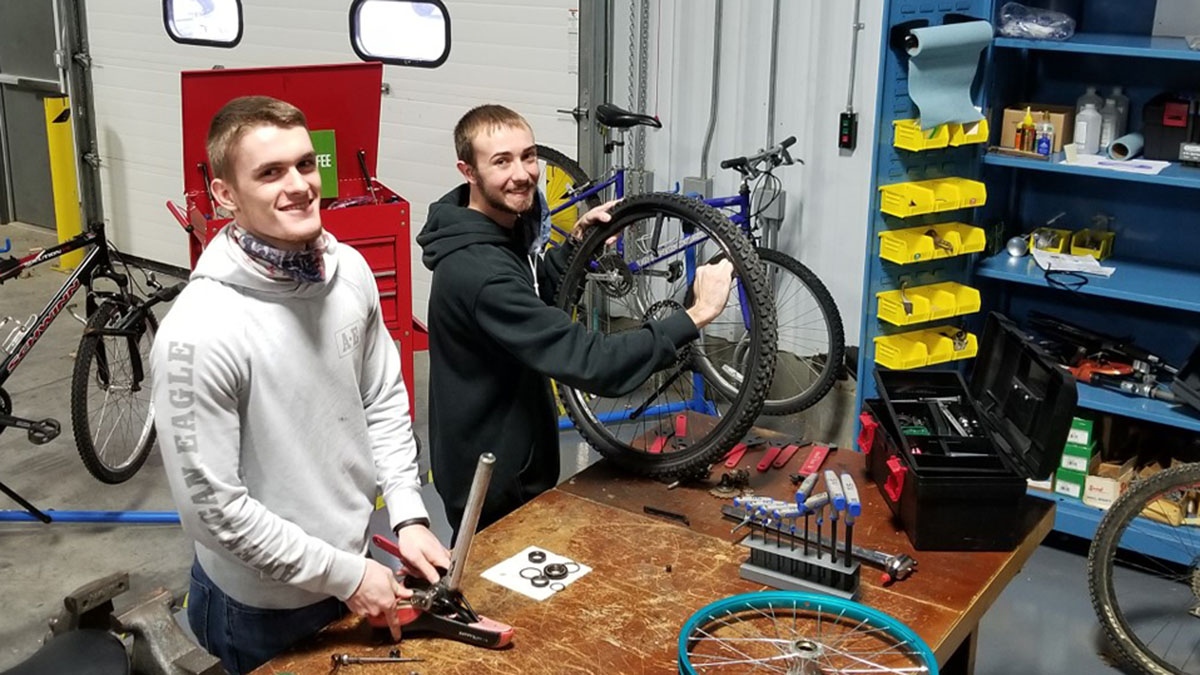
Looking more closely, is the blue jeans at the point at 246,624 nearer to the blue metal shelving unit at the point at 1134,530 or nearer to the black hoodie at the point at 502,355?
the black hoodie at the point at 502,355

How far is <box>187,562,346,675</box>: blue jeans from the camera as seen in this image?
1.96 m

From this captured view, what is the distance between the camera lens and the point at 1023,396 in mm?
2512

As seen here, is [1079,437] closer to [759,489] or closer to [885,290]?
[885,290]

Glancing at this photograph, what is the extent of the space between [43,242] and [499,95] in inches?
152

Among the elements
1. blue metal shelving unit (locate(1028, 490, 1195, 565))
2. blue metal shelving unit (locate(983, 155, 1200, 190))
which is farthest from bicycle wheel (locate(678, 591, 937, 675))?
blue metal shelving unit (locate(983, 155, 1200, 190))

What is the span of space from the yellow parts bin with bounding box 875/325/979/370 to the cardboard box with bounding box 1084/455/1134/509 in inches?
21.7

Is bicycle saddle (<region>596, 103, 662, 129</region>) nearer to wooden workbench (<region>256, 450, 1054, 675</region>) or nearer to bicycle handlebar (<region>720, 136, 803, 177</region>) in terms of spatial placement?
bicycle handlebar (<region>720, 136, 803, 177</region>)

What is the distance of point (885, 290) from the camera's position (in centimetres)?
393

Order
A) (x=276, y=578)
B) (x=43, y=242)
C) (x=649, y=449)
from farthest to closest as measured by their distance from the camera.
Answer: (x=43, y=242)
(x=649, y=449)
(x=276, y=578)

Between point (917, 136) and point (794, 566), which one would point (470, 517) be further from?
point (917, 136)

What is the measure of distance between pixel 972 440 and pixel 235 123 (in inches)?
61.0

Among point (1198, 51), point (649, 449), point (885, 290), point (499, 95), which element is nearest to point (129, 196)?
point (499, 95)

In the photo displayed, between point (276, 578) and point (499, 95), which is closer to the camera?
point (276, 578)

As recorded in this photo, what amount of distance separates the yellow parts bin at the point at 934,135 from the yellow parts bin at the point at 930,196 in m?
0.12
